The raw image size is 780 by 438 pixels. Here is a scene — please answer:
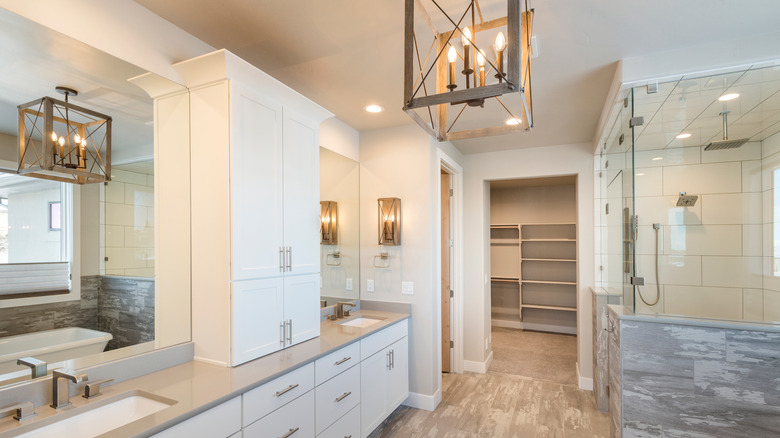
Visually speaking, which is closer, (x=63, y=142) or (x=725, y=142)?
(x=63, y=142)

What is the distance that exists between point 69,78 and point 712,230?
3.14m

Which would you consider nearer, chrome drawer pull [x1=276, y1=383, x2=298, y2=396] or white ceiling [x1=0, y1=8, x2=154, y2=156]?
white ceiling [x1=0, y1=8, x2=154, y2=156]

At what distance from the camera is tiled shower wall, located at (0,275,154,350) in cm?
146

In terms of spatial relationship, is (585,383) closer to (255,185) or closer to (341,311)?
(341,311)

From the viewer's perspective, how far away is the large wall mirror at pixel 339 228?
132 inches

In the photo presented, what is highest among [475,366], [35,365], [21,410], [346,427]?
[35,365]

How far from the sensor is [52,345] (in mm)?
1549

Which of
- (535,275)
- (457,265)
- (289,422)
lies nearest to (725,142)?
(289,422)

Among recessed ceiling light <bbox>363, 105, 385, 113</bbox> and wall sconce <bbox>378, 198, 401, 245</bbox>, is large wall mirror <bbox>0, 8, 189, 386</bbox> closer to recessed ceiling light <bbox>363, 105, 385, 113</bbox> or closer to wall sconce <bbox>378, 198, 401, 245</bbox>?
recessed ceiling light <bbox>363, 105, 385, 113</bbox>

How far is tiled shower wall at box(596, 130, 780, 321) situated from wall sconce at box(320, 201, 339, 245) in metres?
2.31

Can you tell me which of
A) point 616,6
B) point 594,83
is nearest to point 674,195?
point 594,83

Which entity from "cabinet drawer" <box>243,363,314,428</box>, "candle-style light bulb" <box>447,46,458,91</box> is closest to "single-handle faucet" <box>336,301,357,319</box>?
"cabinet drawer" <box>243,363,314,428</box>

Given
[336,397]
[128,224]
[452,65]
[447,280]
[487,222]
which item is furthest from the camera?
[487,222]

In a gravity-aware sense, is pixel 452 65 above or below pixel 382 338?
above
